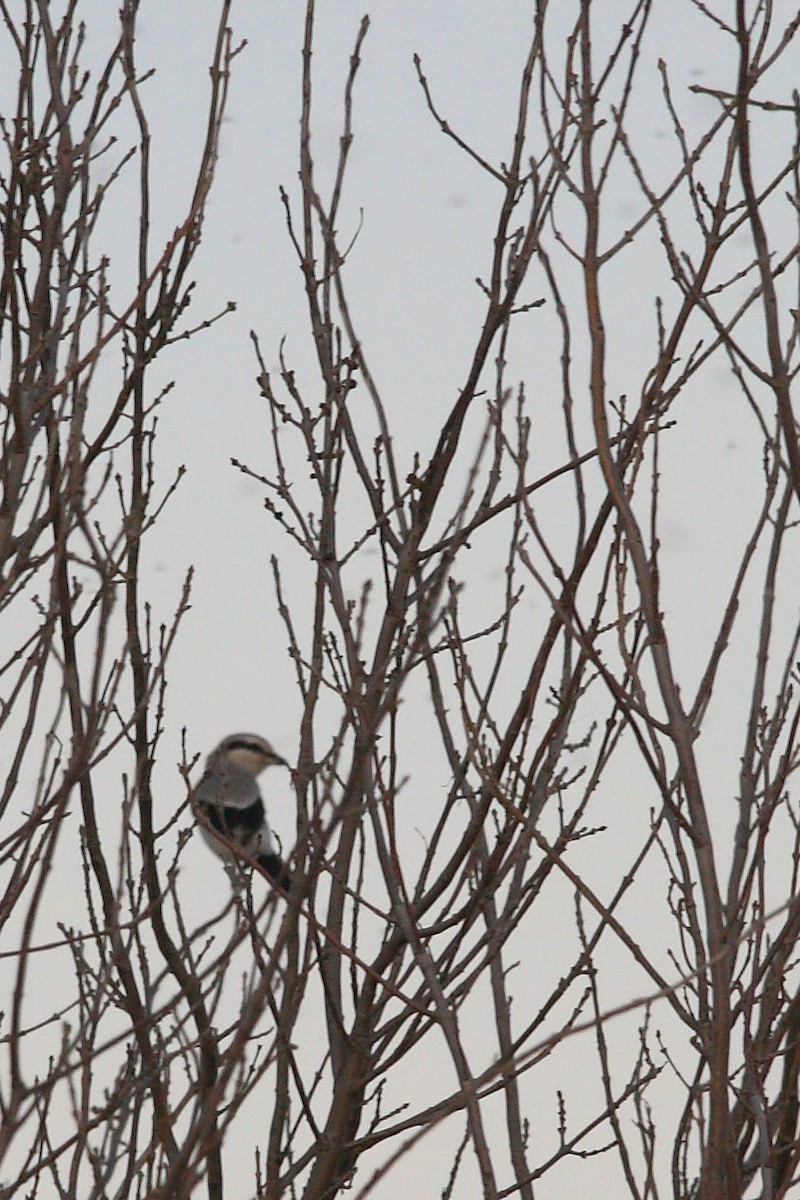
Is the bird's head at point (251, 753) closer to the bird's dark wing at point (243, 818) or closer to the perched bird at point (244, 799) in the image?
the perched bird at point (244, 799)

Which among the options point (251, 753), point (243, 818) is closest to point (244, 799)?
point (243, 818)

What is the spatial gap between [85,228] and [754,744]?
2.32 metres

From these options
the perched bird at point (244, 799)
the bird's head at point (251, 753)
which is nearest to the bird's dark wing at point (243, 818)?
the perched bird at point (244, 799)

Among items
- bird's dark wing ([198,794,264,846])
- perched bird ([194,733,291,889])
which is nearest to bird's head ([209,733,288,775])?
perched bird ([194,733,291,889])

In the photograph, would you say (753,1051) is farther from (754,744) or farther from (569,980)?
(569,980)

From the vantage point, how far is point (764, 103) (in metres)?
3.06

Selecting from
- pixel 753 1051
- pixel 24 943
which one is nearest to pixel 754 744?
pixel 753 1051

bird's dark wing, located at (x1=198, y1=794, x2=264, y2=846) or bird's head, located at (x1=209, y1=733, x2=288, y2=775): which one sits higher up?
bird's head, located at (x1=209, y1=733, x2=288, y2=775)

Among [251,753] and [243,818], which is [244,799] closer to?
[243,818]

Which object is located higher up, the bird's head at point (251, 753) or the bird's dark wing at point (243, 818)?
the bird's head at point (251, 753)

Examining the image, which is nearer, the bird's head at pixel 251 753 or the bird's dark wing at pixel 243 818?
the bird's dark wing at pixel 243 818

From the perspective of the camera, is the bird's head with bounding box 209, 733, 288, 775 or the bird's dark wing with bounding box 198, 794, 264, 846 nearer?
the bird's dark wing with bounding box 198, 794, 264, 846

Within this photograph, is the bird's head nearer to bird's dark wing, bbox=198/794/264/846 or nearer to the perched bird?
the perched bird

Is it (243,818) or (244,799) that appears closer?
(243,818)
